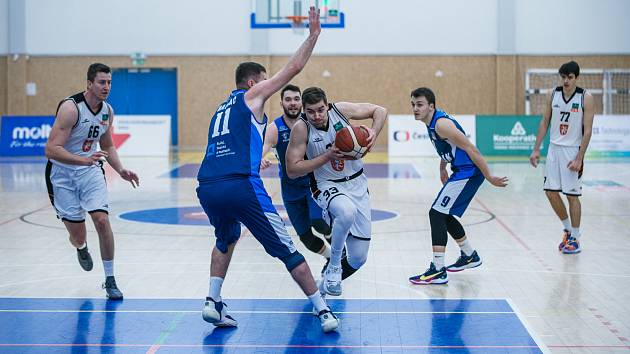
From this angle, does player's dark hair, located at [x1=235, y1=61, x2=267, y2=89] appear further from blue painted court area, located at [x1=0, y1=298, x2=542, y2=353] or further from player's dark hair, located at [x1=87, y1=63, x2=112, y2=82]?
blue painted court area, located at [x1=0, y1=298, x2=542, y2=353]

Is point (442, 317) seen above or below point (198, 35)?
below

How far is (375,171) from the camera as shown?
19125 mm

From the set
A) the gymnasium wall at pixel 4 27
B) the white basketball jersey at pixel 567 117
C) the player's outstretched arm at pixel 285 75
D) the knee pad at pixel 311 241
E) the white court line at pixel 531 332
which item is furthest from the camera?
the gymnasium wall at pixel 4 27

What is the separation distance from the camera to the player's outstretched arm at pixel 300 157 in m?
6.33

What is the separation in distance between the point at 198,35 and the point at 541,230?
18.9m

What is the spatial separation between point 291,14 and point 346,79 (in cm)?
687

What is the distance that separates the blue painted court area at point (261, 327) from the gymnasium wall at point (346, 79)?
20999 mm

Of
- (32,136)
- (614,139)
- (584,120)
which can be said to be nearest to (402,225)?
(584,120)

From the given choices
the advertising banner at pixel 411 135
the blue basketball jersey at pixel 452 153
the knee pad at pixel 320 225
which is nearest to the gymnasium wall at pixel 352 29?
the advertising banner at pixel 411 135

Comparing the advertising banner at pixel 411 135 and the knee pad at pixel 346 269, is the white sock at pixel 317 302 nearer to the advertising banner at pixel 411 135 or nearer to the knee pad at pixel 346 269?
the knee pad at pixel 346 269

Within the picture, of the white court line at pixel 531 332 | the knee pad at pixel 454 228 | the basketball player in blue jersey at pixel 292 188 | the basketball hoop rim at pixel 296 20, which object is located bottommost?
the white court line at pixel 531 332

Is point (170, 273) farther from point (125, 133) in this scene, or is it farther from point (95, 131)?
point (125, 133)

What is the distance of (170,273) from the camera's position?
318 inches

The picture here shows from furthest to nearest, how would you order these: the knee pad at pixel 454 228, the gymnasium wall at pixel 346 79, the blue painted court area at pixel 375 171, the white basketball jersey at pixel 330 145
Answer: the gymnasium wall at pixel 346 79 → the blue painted court area at pixel 375 171 → the knee pad at pixel 454 228 → the white basketball jersey at pixel 330 145
